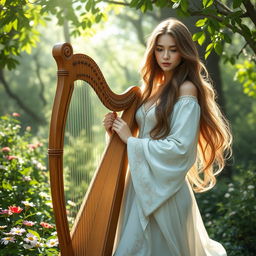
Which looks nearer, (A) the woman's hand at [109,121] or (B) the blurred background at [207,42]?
(A) the woman's hand at [109,121]

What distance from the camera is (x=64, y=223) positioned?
252 cm

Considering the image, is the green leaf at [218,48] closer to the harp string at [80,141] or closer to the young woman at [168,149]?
the young woman at [168,149]

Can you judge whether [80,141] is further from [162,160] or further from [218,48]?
[218,48]

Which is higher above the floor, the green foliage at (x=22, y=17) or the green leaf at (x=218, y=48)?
the green foliage at (x=22, y=17)

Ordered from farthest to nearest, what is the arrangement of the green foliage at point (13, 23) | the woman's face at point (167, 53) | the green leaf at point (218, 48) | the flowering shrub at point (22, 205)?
the green foliage at point (13, 23) → the green leaf at point (218, 48) → the woman's face at point (167, 53) → the flowering shrub at point (22, 205)

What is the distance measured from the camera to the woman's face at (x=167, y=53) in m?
3.17

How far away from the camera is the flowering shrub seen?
3.07m

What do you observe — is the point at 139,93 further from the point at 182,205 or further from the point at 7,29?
the point at 7,29

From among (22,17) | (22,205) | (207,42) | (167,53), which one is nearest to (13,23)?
(22,17)

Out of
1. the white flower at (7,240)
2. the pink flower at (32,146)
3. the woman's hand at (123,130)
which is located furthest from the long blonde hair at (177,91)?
the pink flower at (32,146)

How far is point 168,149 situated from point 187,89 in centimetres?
44

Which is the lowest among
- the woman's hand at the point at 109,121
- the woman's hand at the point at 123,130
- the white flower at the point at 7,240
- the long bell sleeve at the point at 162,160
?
the white flower at the point at 7,240

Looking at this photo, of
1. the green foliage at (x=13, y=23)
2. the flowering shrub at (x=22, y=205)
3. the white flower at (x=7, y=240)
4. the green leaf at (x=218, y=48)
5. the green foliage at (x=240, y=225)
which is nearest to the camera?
the white flower at (x=7, y=240)

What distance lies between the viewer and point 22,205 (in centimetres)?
378
